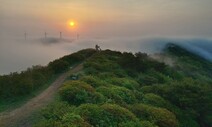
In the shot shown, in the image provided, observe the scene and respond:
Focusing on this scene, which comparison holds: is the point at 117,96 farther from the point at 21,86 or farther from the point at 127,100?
the point at 21,86

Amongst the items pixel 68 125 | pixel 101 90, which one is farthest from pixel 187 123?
pixel 68 125

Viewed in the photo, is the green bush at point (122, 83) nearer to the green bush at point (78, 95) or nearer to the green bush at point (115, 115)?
the green bush at point (78, 95)

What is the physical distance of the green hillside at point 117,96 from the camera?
1936cm

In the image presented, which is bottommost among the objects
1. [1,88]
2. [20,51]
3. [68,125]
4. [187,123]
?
[20,51]

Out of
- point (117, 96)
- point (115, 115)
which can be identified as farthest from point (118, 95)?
point (115, 115)

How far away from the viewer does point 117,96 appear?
24.9 meters

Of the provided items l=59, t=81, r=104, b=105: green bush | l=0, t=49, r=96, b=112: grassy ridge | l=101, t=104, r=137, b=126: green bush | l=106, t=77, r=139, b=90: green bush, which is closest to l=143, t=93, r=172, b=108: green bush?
l=106, t=77, r=139, b=90: green bush

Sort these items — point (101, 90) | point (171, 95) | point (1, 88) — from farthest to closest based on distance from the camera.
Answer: point (171, 95) → point (1, 88) → point (101, 90)

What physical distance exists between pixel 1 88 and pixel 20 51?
147m

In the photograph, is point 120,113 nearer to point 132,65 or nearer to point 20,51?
point 132,65

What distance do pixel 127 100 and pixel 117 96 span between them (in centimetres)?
111

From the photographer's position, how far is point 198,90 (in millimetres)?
31109

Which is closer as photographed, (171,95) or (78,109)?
(78,109)

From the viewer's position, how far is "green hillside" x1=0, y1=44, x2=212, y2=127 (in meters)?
19.4
